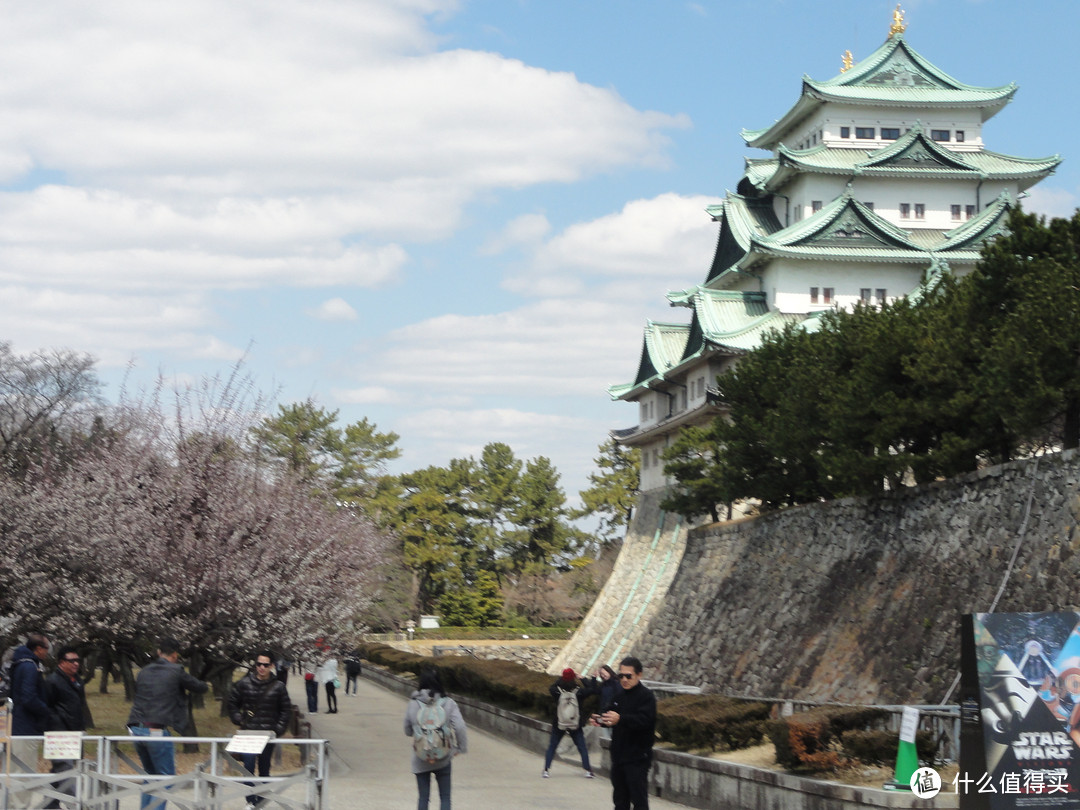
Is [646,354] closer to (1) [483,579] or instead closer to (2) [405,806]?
(1) [483,579]

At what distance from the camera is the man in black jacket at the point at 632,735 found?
11.4 m

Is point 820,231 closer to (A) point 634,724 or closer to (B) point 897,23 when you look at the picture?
(B) point 897,23

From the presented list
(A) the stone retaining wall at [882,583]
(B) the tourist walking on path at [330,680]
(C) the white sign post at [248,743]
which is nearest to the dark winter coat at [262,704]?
(C) the white sign post at [248,743]

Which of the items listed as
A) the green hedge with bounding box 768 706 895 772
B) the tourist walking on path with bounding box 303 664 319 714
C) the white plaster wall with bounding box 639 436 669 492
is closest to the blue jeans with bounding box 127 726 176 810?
the green hedge with bounding box 768 706 895 772

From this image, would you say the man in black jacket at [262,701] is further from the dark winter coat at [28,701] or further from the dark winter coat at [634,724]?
the dark winter coat at [634,724]

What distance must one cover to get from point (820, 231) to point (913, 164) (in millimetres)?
5916

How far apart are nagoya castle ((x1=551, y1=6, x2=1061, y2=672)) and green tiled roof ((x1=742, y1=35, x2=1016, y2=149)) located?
0.20 feet

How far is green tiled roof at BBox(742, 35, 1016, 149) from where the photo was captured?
179 ft

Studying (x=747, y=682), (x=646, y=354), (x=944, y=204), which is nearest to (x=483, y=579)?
(x=646, y=354)

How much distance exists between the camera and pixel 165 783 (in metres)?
11.0

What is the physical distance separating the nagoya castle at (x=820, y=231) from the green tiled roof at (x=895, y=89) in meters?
0.06

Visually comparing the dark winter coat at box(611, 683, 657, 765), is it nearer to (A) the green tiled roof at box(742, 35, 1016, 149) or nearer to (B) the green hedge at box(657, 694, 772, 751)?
(B) the green hedge at box(657, 694, 772, 751)

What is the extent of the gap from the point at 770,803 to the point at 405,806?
4.42 metres

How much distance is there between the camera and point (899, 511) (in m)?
26.7
